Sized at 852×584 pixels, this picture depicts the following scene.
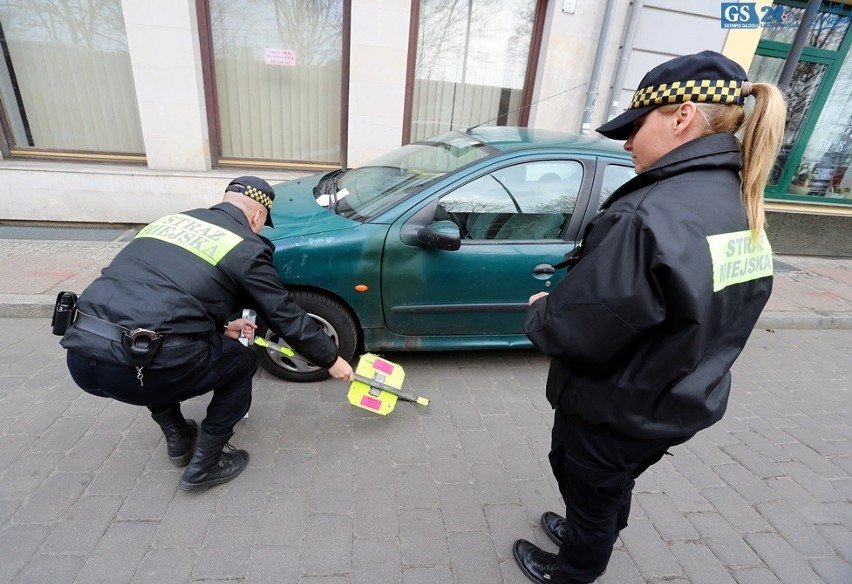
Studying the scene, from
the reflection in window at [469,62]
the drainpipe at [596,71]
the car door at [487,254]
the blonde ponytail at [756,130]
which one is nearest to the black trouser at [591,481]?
the blonde ponytail at [756,130]

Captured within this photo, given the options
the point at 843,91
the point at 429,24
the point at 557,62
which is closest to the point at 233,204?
the point at 429,24

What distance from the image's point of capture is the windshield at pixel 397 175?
2.94 m

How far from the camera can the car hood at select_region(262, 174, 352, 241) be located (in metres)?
2.74

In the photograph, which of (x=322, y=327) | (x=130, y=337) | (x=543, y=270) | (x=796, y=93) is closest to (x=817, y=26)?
(x=796, y=93)

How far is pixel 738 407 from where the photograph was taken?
322 centimetres

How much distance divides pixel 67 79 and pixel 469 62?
518 centimetres

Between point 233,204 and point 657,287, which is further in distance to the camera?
point 233,204

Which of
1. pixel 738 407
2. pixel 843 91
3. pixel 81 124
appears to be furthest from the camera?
pixel 843 91

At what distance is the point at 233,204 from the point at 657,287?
181 centimetres

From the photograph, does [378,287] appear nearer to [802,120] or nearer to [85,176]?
[85,176]

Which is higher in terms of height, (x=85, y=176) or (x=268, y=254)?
(x=268, y=254)

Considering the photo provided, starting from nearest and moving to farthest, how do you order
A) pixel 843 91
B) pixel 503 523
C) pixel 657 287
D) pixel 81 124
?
pixel 657 287 → pixel 503 523 → pixel 81 124 → pixel 843 91

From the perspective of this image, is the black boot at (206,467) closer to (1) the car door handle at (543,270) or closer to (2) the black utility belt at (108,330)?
(2) the black utility belt at (108,330)

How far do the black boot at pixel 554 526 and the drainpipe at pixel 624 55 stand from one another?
5517 millimetres
